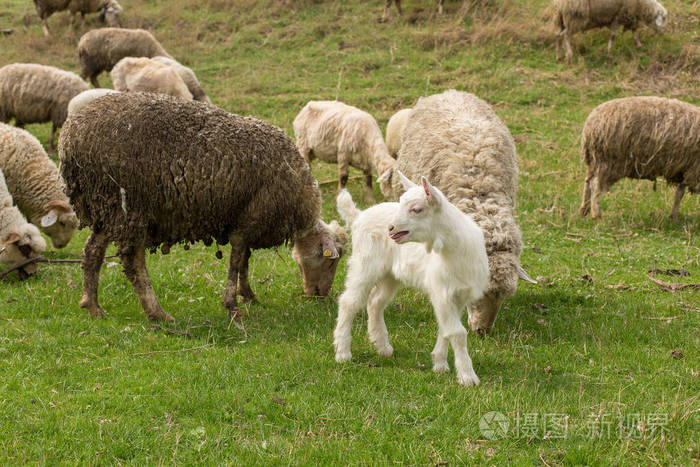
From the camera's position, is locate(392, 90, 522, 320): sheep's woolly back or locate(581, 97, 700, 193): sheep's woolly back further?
locate(581, 97, 700, 193): sheep's woolly back

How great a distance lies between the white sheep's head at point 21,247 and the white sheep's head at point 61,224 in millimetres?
700

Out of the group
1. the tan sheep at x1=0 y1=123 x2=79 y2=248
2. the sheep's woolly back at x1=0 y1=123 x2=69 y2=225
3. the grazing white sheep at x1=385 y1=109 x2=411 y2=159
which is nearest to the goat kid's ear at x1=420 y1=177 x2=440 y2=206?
the tan sheep at x1=0 y1=123 x2=79 y2=248

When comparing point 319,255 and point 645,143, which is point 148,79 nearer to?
point 319,255

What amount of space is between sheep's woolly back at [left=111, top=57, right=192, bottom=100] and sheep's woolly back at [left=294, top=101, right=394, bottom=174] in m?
3.13

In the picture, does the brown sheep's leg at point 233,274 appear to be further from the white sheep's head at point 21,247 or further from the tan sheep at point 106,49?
the tan sheep at point 106,49

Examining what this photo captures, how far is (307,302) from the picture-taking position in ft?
23.6

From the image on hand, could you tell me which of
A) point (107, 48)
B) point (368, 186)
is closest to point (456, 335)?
point (368, 186)

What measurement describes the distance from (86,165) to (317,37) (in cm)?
1549

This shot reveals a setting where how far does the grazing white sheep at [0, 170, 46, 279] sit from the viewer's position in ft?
25.7

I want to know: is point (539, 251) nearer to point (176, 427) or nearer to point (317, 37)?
point (176, 427)

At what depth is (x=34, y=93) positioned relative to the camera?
13453mm

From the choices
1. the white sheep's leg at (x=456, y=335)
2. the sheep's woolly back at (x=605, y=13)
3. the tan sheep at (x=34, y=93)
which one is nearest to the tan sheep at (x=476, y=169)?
the white sheep's leg at (x=456, y=335)

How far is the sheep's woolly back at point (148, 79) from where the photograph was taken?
14.0m

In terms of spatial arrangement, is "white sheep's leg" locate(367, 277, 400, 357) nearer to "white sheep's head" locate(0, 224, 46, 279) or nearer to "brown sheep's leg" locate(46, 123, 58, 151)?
"white sheep's head" locate(0, 224, 46, 279)
